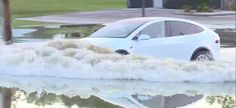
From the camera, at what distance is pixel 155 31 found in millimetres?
14773

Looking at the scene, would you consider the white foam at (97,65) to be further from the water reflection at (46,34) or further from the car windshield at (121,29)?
the water reflection at (46,34)

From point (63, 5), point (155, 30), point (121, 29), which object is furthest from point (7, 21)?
point (63, 5)

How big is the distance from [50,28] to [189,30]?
1849cm

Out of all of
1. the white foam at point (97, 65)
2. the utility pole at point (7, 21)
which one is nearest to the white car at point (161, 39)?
the white foam at point (97, 65)

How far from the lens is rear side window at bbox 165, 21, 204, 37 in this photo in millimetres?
14866

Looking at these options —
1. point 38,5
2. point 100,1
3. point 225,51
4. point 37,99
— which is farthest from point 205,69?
point 100,1

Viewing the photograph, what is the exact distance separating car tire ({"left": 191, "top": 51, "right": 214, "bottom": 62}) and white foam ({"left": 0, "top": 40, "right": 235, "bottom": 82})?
171 centimetres

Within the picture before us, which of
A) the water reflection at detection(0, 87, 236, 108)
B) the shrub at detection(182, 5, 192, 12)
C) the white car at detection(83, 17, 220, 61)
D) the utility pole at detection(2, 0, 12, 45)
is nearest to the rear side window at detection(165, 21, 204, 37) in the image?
the white car at detection(83, 17, 220, 61)

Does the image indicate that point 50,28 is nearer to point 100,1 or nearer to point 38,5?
point 38,5

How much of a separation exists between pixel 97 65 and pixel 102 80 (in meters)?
0.50

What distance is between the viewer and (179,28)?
15086mm

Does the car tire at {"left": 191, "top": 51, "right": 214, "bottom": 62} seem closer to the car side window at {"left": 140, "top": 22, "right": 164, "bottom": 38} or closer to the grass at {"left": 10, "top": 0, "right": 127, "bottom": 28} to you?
the car side window at {"left": 140, "top": 22, "right": 164, "bottom": 38}

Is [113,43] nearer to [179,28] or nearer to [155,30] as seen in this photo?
[155,30]

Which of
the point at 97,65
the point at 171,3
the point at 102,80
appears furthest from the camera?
the point at 171,3
